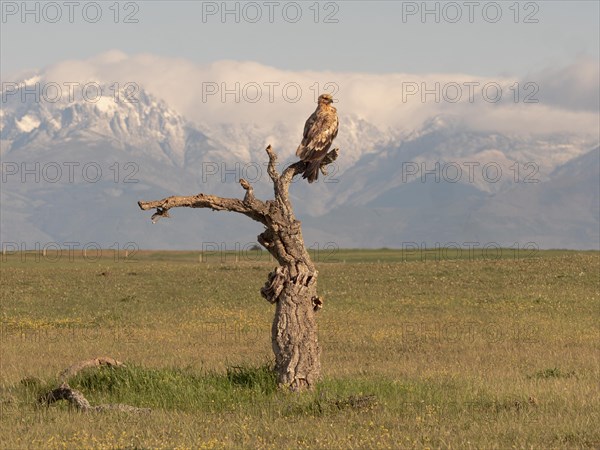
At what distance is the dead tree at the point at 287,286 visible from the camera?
19.9m

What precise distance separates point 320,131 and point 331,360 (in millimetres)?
10180

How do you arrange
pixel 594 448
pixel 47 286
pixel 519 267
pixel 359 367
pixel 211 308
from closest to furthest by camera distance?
pixel 594 448
pixel 359 367
pixel 211 308
pixel 47 286
pixel 519 267

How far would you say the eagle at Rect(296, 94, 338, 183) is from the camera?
2031cm

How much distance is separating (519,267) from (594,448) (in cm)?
4826

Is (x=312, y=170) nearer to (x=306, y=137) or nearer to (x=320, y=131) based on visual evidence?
(x=306, y=137)

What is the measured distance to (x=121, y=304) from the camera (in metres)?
47.5

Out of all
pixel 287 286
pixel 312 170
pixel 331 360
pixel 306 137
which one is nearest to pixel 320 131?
pixel 306 137

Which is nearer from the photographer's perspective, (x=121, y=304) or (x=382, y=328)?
(x=382, y=328)

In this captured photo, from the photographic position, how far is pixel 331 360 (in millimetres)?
28922

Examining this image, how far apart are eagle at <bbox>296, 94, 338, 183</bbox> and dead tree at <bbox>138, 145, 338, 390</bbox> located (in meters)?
0.68

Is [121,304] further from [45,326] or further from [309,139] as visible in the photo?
[309,139]

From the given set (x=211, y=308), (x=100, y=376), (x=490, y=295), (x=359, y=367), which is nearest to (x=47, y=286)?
(x=211, y=308)

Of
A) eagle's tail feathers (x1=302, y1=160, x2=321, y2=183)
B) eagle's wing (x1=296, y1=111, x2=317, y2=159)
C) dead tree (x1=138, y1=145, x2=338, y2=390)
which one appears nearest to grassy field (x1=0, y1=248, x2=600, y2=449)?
dead tree (x1=138, y1=145, x2=338, y2=390)

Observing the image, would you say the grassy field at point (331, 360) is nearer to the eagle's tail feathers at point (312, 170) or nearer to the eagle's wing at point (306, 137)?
the eagle's tail feathers at point (312, 170)
